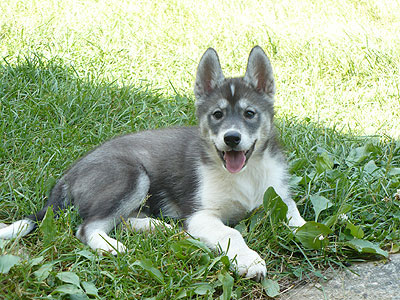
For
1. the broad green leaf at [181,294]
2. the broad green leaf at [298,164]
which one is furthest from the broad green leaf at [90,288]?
the broad green leaf at [298,164]

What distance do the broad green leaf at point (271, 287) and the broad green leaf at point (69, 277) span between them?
3.92 ft

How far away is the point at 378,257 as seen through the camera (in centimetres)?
400

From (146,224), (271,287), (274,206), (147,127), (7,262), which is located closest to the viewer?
(7,262)

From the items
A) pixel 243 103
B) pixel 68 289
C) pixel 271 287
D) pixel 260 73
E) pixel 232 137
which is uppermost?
pixel 260 73

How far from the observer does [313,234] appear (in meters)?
3.98

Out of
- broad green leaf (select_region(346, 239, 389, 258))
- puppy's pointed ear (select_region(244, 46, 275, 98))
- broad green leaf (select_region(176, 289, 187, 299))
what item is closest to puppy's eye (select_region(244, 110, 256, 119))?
puppy's pointed ear (select_region(244, 46, 275, 98))

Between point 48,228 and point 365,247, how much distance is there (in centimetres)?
226

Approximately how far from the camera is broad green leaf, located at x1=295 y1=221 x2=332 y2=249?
3938mm

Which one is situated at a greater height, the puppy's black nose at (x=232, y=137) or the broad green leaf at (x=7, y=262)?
the puppy's black nose at (x=232, y=137)

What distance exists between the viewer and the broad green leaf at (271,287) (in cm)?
357

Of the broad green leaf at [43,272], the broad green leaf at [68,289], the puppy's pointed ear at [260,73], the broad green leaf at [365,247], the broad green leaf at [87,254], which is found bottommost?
the broad green leaf at [365,247]

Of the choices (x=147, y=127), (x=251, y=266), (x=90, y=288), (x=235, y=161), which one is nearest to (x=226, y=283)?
(x=251, y=266)

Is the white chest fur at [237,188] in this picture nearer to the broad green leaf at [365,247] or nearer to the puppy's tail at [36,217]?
the broad green leaf at [365,247]

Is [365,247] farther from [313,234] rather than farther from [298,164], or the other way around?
[298,164]
